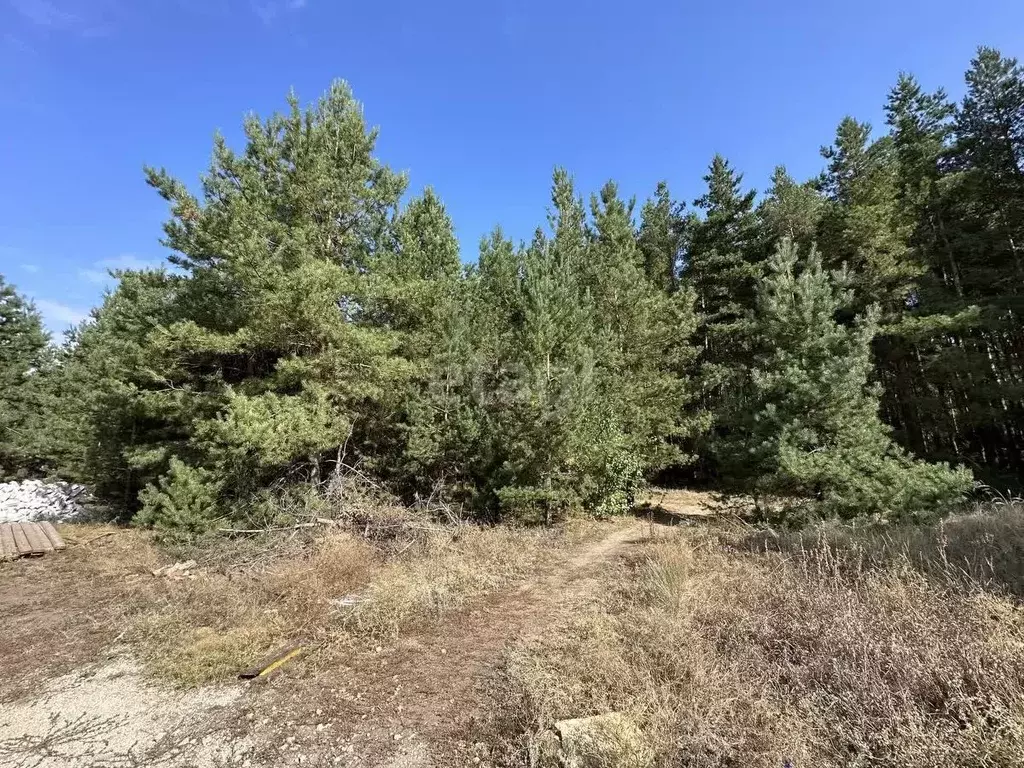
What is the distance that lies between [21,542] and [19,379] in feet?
74.3

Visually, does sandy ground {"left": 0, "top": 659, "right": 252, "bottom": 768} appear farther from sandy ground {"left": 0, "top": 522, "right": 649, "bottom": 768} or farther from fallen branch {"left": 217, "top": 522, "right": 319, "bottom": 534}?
fallen branch {"left": 217, "top": 522, "right": 319, "bottom": 534}

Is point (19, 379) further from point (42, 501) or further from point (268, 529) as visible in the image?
point (268, 529)

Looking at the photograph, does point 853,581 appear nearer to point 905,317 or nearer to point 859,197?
point 905,317

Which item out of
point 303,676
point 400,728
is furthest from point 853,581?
point 303,676

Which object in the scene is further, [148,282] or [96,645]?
[148,282]

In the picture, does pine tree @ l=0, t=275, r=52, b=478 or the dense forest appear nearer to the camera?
the dense forest

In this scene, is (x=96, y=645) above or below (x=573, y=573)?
above

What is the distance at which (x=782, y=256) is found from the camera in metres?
12.0

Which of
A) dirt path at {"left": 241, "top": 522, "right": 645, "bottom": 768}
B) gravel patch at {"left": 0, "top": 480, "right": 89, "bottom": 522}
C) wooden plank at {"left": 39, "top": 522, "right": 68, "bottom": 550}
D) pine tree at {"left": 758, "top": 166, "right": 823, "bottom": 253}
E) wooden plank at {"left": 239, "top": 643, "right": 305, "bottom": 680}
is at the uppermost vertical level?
pine tree at {"left": 758, "top": 166, "right": 823, "bottom": 253}

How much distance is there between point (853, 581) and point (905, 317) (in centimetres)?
1609

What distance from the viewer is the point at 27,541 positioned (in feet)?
33.2

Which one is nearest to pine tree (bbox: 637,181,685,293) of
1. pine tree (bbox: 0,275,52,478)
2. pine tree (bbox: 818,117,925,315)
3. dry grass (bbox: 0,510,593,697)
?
pine tree (bbox: 818,117,925,315)

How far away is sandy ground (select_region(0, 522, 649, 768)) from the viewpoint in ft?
10.7

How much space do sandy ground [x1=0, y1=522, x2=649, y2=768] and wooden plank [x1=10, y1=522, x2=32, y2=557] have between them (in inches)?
292
